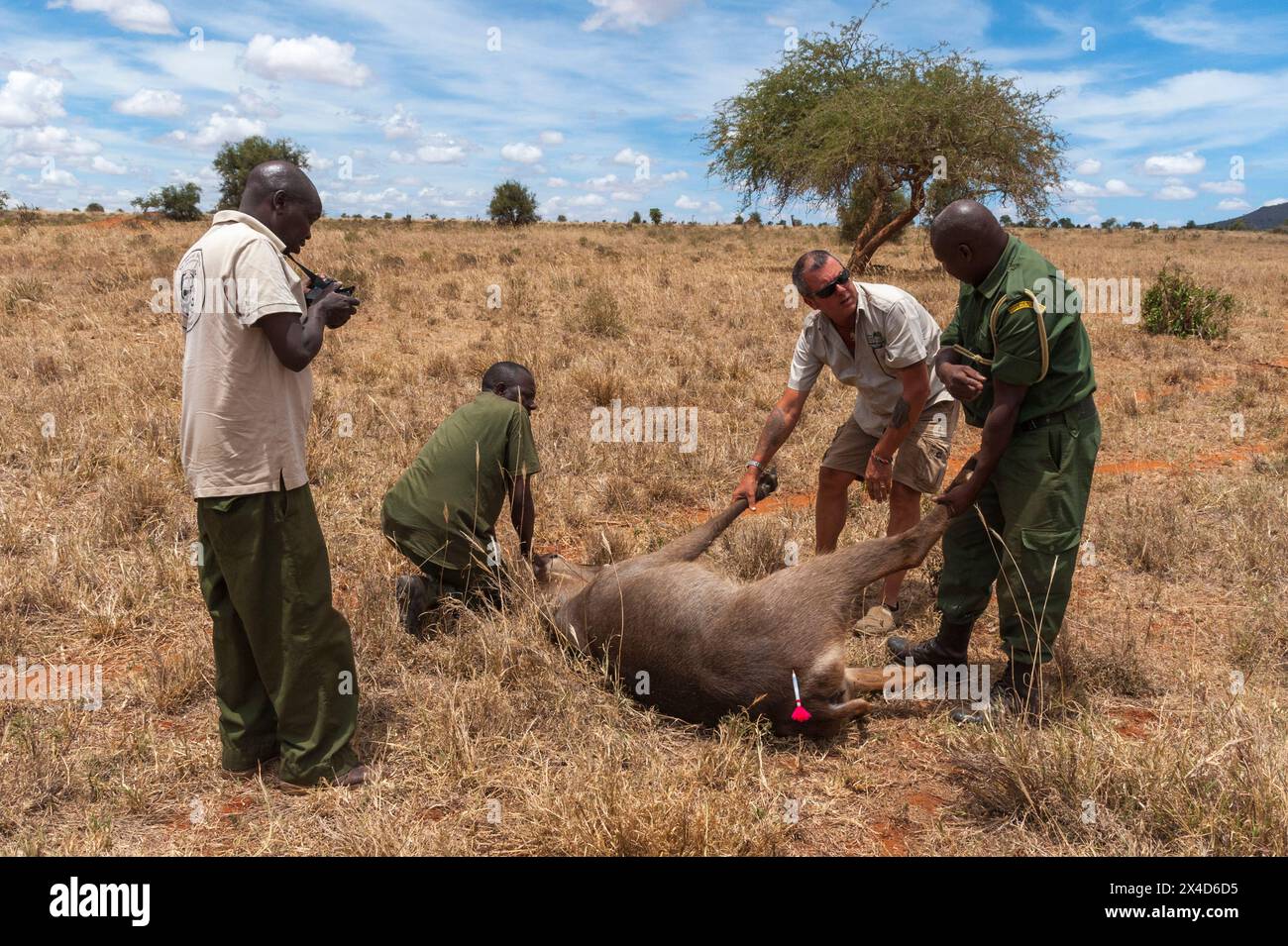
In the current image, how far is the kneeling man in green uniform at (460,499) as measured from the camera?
4.55 metres

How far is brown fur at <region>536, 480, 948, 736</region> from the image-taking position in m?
3.60

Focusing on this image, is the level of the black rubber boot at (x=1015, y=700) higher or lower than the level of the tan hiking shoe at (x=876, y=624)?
lower

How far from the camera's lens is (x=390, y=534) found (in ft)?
15.3

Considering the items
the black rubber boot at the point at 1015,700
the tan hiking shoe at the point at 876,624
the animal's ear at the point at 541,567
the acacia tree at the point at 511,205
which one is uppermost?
the acacia tree at the point at 511,205

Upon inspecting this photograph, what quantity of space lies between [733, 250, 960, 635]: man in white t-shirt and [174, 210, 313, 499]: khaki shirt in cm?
234

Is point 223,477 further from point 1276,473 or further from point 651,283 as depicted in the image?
point 651,283

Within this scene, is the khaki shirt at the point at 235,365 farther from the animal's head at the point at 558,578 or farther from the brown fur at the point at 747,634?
the animal's head at the point at 558,578

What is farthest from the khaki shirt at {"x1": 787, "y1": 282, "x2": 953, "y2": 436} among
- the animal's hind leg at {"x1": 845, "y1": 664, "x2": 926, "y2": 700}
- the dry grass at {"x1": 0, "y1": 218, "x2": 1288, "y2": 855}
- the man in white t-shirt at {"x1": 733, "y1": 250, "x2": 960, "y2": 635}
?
the animal's hind leg at {"x1": 845, "y1": 664, "x2": 926, "y2": 700}

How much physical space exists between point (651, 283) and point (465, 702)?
1240 cm

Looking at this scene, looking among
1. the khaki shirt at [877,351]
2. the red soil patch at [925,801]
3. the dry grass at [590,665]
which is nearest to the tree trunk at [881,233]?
the dry grass at [590,665]

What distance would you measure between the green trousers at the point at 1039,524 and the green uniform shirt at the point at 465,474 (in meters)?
2.21

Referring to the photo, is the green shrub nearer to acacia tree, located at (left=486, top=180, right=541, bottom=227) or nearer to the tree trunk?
the tree trunk

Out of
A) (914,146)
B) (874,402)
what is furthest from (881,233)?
(874,402)

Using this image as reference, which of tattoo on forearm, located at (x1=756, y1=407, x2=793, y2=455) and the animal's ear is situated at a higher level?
tattoo on forearm, located at (x1=756, y1=407, x2=793, y2=455)
